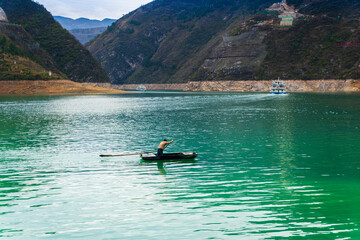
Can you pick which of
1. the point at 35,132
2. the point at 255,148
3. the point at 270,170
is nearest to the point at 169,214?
the point at 270,170

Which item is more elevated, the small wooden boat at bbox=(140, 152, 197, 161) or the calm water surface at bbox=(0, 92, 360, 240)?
the small wooden boat at bbox=(140, 152, 197, 161)

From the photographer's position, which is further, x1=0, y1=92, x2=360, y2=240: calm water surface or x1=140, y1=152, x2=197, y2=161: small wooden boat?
x1=140, y1=152, x2=197, y2=161: small wooden boat

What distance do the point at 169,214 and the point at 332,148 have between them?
2795cm

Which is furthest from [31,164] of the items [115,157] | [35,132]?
[35,132]

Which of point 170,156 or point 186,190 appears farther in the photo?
point 170,156

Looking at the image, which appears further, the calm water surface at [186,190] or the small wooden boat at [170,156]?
the small wooden boat at [170,156]

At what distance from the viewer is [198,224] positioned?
61.0 ft

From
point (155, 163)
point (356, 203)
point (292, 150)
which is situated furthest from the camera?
point (292, 150)

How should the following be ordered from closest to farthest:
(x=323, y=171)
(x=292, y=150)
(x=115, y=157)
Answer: (x=323, y=171) < (x=115, y=157) < (x=292, y=150)

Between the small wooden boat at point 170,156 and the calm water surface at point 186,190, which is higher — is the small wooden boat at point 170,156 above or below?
above

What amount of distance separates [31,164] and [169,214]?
777 inches

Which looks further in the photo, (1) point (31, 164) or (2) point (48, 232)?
(1) point (31, 164)

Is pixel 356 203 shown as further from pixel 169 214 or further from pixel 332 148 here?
pixel 332 148

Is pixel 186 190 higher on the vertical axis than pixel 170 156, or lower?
lower
